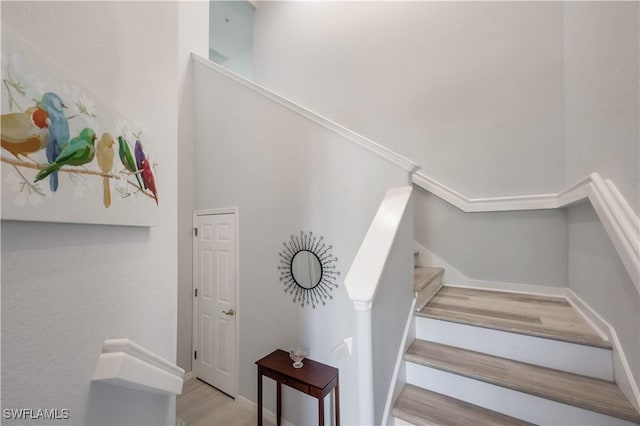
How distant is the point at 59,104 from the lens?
27.2 inches

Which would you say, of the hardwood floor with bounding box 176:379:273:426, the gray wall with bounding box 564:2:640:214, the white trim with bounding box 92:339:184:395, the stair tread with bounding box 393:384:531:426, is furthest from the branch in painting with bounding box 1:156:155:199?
the hardwood floor with bounding box 176:379:273:426

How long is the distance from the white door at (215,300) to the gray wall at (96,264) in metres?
1.64

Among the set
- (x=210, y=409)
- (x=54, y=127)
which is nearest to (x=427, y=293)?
(x=54, y=127)

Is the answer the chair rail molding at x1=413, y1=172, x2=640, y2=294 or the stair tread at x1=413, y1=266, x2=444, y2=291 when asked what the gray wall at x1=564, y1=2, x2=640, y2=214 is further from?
the stair tread at x1=413, y1=266, x2=444, y2=291

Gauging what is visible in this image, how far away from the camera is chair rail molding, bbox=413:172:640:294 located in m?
1.04

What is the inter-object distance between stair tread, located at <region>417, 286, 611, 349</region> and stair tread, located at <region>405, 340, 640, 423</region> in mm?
181

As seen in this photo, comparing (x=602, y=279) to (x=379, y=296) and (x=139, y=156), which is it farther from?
(x=139, y=156)

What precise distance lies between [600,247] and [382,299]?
4.52ft

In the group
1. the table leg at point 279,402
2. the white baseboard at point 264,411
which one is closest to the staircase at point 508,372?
the table leg at point 279,402

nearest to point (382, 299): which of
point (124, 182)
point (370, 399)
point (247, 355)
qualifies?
point (370, 399)

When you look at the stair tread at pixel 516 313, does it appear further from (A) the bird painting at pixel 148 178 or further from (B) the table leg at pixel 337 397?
(A) the bird painting at pixel 148 178

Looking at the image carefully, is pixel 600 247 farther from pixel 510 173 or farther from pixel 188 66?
pixel 188 66

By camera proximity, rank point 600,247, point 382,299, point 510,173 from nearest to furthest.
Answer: point 382,299 → point 600,247 → point 510,173

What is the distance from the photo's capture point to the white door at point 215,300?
2.82 m
